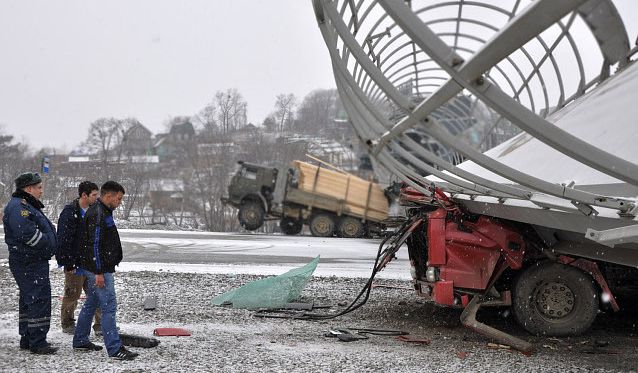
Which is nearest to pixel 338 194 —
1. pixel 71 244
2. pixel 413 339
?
pixel 413 339

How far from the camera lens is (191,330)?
577 centimetres

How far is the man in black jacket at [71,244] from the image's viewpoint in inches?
210

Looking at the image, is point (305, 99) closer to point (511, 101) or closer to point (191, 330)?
point (191, 330)

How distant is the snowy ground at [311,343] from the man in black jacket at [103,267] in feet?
0.44

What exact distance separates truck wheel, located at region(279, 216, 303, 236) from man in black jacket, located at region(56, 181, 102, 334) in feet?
51.2

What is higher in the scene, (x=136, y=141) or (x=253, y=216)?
(x=136, y=141)

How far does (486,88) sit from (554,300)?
3.96 m

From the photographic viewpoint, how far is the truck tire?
5758 mm

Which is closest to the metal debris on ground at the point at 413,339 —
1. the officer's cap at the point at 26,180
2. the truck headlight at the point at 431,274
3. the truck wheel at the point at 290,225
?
the truck headlight at the point at 431,274

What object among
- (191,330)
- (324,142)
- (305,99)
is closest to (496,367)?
(191,330)

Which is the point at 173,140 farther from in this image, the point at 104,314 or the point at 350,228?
the point at 104,314

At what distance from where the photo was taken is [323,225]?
814 inches

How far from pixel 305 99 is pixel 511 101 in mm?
14927

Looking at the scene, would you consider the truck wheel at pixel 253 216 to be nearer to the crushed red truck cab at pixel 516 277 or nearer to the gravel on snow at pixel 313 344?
the gravel on snow at pixel 313 344
